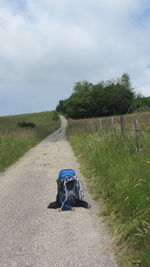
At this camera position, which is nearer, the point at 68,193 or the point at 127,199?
the point at 127,199

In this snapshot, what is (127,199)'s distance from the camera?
10.1ft

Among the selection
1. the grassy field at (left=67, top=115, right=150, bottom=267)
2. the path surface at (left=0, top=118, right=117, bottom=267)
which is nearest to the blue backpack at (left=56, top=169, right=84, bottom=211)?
the path surface at (left=0, top=118, right=117, bottom=267)

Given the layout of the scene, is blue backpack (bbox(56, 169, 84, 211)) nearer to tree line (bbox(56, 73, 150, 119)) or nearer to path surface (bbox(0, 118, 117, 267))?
path surface (bbox(0, 118, 117, 267))

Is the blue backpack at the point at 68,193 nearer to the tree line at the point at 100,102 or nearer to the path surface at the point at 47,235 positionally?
the path surface at the point at 47,235

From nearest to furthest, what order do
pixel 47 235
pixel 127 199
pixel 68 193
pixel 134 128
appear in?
pixel 47 235 → pixel 127 199 → pixel 68 193 → pixel 134 128

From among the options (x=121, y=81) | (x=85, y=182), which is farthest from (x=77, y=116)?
(x=85, y=182)

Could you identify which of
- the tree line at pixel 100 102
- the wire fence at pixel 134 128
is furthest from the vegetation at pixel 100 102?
the wire fence at pixel 134 128

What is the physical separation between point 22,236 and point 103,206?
1444 mm

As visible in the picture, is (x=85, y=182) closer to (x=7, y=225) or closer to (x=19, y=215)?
(x=19, y=215)

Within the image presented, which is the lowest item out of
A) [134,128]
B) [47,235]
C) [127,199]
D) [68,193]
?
[47,235]

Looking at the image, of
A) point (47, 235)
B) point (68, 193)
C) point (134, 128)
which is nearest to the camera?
point (47, 235)

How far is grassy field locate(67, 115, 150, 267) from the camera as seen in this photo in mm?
2285

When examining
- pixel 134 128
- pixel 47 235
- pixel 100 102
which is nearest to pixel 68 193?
pixel 47 235

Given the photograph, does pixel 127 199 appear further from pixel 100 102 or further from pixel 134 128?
pixel 100 102
